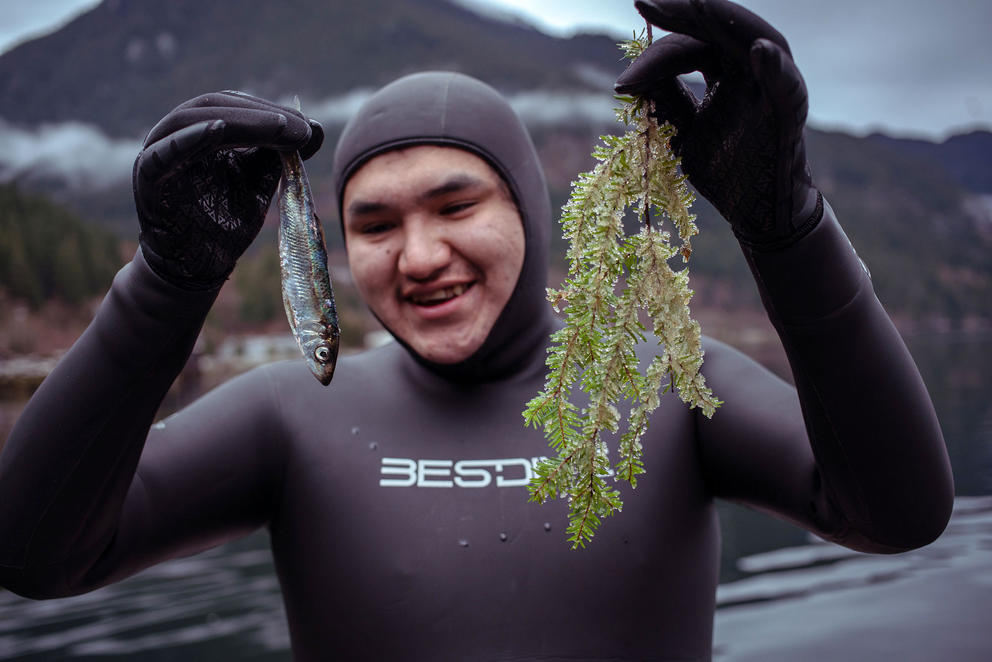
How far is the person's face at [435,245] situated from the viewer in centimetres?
243

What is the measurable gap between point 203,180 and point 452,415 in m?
1.18

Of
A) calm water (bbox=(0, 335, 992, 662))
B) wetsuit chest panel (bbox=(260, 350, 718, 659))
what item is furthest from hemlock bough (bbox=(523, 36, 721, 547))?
calm water (bbox=(0, 335, 992, 662))

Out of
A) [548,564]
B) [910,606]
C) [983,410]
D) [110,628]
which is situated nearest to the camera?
[548,564]

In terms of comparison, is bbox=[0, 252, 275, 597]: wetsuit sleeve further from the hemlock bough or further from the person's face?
the hemlock bough

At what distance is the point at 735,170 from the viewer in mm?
1589

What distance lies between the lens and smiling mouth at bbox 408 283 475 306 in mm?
2480

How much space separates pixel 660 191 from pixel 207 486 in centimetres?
173

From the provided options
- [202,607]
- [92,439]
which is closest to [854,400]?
[92,439]

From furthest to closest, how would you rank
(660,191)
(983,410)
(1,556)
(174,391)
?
(174,391) < (983,410) < (1,556) < (660,191)

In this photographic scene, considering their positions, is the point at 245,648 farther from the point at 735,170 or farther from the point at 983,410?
the point at 983,410

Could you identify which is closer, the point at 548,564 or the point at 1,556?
the point at 1,556

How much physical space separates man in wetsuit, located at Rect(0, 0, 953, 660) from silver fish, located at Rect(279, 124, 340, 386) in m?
0.10

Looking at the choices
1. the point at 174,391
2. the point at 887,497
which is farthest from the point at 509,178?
the point at 174,391

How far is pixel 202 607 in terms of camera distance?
928 cm
